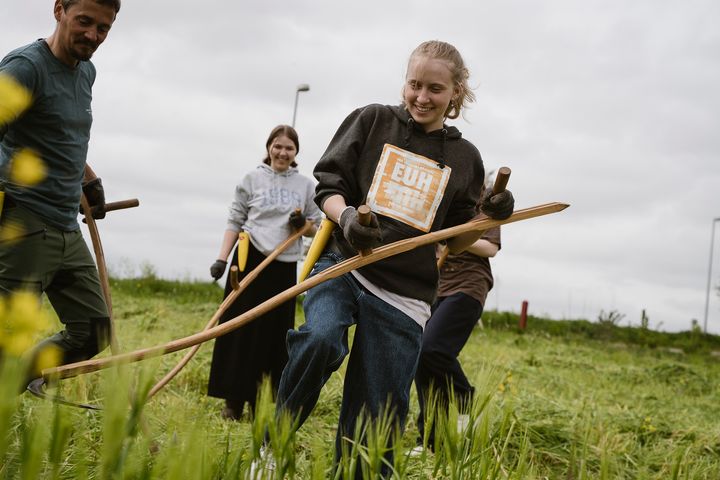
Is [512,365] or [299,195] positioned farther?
[512,365]

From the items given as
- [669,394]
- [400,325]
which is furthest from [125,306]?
[400,325]

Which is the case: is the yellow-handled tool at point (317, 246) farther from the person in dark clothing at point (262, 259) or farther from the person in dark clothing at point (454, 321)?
the person in dark clothing at point (262, 259)

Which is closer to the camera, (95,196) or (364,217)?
(364,217)

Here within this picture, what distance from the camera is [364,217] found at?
2111 millimetres

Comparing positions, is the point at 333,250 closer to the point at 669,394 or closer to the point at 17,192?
the point at 17,192

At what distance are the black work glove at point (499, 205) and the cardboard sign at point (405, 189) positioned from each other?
0.22 m

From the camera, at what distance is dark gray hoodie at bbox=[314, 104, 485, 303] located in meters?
2.47

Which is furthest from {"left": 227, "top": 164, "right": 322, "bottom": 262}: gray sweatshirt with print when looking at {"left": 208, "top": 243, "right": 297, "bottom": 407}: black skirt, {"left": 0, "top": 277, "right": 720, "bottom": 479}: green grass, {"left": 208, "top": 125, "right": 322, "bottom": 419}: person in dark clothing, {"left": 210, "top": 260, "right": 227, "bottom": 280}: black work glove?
{"left": 0, "top": 277, "right": 720, "bottom": 479}: green grass

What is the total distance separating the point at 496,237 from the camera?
3.93 meters

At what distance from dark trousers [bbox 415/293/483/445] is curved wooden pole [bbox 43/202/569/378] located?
4.76 feet

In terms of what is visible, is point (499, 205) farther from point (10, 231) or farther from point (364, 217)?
point (10, 231)

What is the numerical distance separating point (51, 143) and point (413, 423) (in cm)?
272

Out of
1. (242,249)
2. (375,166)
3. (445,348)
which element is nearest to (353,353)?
(375,166)

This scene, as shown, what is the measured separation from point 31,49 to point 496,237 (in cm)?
248
